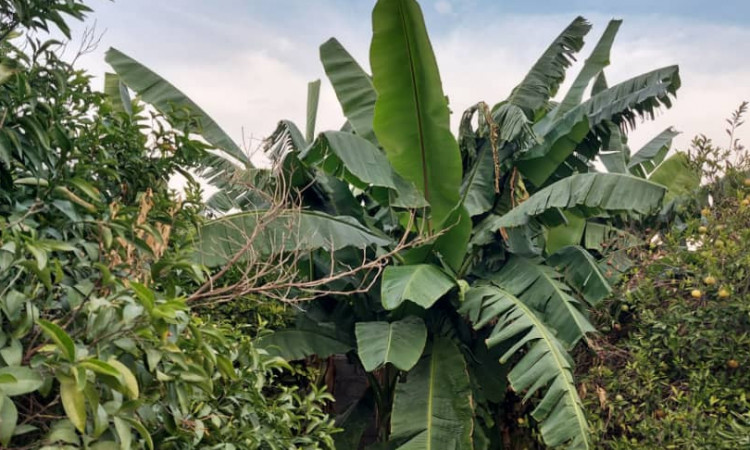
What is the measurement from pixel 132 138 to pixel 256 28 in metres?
2.81

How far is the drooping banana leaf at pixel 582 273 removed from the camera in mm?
4594

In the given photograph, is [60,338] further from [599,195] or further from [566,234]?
[566,234]

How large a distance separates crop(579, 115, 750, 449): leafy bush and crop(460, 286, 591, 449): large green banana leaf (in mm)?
386

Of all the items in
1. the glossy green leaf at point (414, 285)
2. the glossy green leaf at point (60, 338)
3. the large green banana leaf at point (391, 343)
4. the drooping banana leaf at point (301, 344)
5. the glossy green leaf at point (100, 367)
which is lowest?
the drooping banana leaf at point (301, 344)

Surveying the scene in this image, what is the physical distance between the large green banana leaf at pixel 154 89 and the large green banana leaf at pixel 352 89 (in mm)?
1037

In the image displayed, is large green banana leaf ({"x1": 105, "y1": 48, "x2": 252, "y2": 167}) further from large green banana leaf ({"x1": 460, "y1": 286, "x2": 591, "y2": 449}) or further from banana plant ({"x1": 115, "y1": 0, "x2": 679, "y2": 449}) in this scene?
large green banana leaf ({"x1": 460, "y1": 286, "x2": 591, "y2": 449})

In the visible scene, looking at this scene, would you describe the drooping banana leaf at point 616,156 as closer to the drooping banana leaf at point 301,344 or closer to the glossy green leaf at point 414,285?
the glossy green leaf at point 414,285

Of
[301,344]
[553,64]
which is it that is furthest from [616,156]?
[301,344]

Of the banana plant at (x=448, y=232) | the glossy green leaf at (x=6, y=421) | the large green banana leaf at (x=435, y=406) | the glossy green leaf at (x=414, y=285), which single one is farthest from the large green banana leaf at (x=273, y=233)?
the glossy green leaf at (x=6, y=421)

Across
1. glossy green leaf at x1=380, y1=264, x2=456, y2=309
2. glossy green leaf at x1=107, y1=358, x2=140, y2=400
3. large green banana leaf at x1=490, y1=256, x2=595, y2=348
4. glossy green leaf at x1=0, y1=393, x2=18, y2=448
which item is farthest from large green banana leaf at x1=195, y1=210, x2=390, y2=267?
glossy green leaf at x1=0, y1=393, x2=18, y2=448

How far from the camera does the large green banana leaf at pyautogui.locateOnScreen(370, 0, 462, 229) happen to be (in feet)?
14.1

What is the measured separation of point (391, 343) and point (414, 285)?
46 centimetres

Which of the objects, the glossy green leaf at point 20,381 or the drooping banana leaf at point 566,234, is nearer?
the glossy green leaf at point 20,381

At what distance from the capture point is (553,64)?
5.66m
